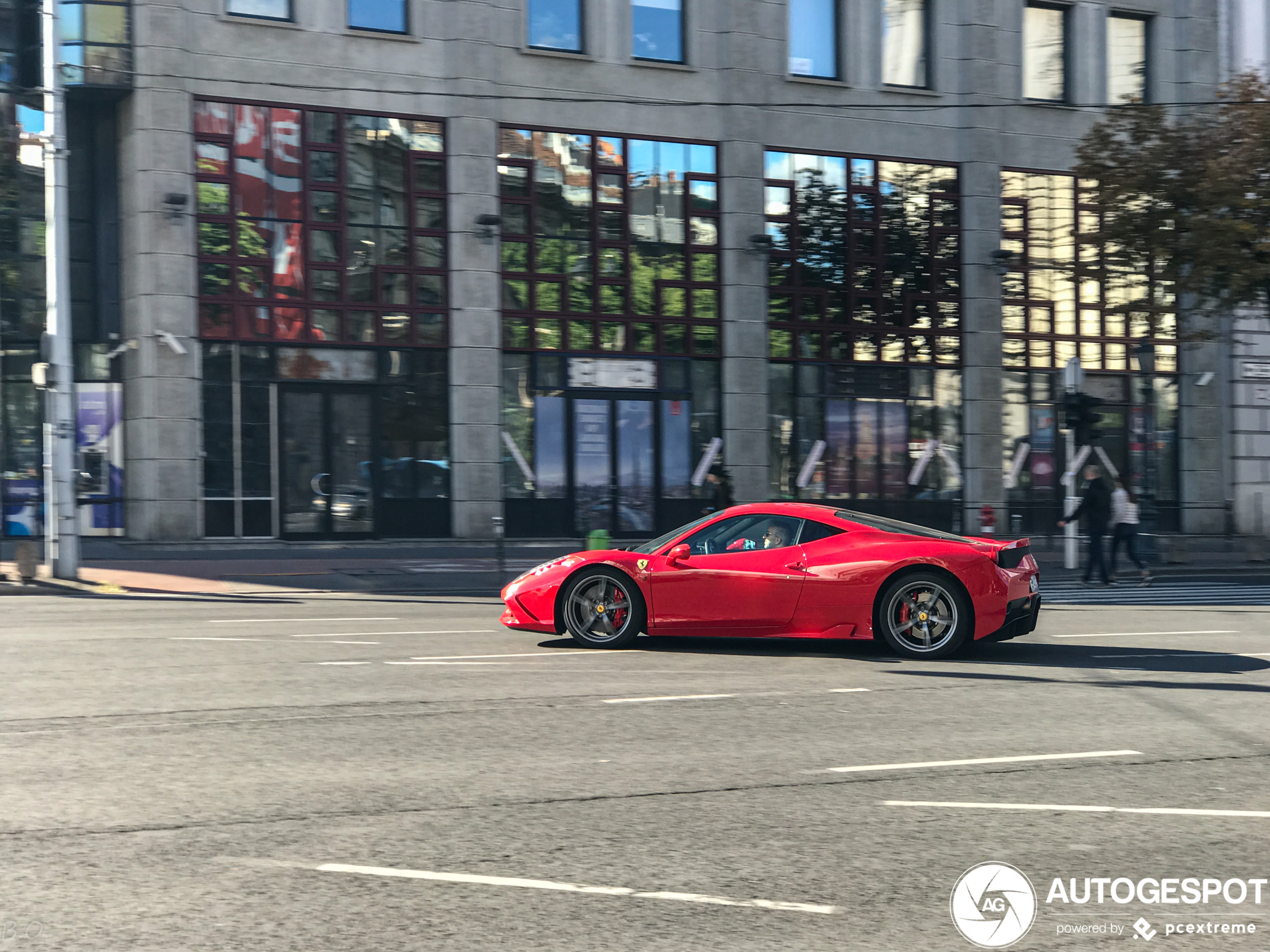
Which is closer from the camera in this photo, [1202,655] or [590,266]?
[1202,655]

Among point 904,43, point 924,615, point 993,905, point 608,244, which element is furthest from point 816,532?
point 904,43

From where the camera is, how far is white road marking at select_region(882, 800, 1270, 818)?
6031 millimetres

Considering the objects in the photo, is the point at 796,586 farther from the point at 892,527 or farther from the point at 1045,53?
the point at 1045,53

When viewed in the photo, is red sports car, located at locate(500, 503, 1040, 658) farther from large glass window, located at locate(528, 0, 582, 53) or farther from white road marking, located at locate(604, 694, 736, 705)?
large glass window, located at locate(528, 0, 582, 53)

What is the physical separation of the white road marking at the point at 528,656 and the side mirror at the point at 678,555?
37.2 inches

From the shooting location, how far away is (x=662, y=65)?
29.0 meters

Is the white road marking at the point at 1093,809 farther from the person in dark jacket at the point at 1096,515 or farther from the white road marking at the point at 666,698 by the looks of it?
the person in dark jacket at the point at 1096,515

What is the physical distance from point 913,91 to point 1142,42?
688 cm

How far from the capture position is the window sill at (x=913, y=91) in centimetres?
3105

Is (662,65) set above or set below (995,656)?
above

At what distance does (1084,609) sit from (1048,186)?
18.3m

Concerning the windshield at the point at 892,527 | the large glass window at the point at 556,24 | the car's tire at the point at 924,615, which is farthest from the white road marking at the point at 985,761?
the large glass window at the point at 556,24

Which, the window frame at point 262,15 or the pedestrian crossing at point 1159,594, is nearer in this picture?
the pedestrian crossing at point 1159,594

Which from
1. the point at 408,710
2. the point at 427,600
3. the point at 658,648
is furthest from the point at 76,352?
the point at 408,710
